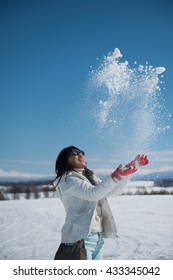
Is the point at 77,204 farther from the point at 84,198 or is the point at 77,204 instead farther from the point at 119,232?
the point at 119,232

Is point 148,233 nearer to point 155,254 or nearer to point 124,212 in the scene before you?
point 155,254

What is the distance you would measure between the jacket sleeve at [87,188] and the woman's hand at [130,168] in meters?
0.02

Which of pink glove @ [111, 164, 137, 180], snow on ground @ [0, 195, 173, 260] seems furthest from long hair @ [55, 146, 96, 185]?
snow on ground @ [0, 195, 173, 260]

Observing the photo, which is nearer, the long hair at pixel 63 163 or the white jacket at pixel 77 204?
the white jacket at pixel 77 204

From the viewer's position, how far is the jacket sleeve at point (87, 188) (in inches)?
44.1

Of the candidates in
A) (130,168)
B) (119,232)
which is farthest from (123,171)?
(119,232)

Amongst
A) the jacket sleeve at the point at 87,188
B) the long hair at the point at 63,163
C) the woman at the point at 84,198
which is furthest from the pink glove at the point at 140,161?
the long hair at the point at 63,163

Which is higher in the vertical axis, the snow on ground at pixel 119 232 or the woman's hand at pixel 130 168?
the woman's hand at pixel 130 168

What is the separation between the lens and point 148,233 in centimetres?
Answer: 340

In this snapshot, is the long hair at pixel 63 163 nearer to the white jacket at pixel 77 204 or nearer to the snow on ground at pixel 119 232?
the white jacket at pixel 77 204

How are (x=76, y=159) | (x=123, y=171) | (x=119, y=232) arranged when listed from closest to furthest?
(x=123, y=171) → (x=76, y=159) → (x=119, y=232)

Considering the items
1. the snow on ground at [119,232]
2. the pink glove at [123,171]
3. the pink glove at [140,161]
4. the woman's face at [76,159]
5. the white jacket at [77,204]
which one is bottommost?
the snow on ground at [119,232]

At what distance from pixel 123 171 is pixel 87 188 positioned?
115 mm

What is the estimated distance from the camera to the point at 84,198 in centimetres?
115
